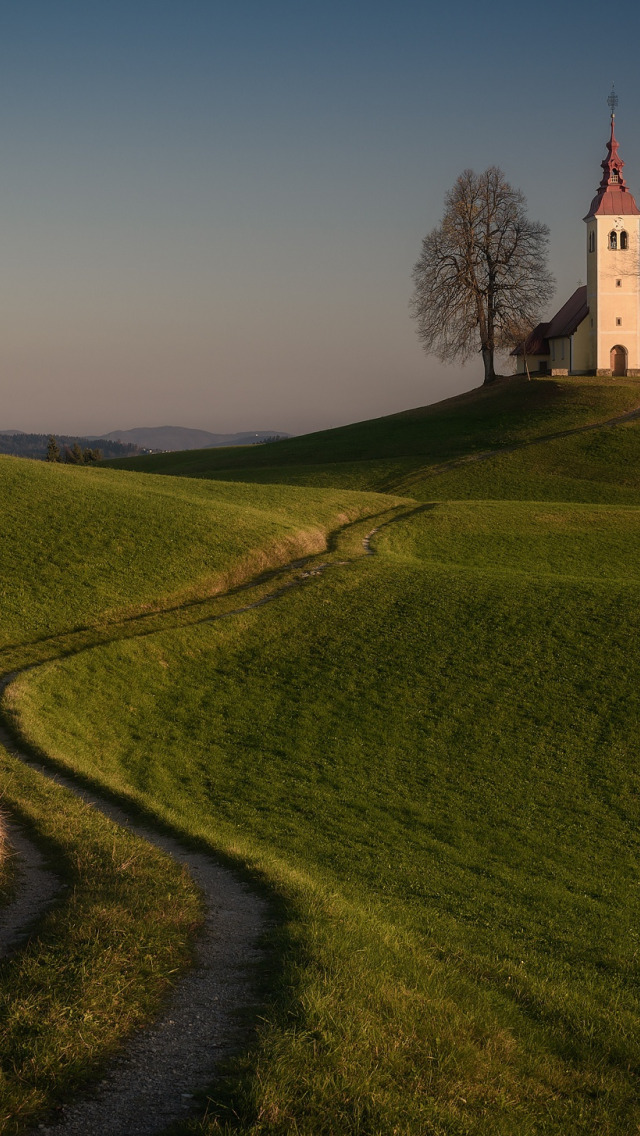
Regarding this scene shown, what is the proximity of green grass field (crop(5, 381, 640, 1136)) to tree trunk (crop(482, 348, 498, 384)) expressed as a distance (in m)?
48.2

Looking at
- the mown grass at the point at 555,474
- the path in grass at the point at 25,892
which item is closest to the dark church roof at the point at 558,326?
the mown grass at the point at 555,474

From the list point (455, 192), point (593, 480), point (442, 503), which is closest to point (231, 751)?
point (442, 503)

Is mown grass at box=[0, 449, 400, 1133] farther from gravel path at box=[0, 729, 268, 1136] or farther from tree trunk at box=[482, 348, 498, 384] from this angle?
tree trunk at box=[482, 348, 498, 384]

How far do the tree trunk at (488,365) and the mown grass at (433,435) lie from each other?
1.22m

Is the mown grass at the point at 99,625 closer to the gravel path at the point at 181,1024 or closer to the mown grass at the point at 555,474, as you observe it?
the gravel path at the point at 181,1024

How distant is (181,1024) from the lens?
9609mm

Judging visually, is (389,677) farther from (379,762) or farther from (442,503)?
(442,503)

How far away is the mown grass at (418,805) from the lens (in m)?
9.34

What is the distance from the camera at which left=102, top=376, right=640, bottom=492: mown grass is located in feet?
241

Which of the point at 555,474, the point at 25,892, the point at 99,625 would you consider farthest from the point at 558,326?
the point at 25,892

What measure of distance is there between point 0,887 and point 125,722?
535 inches

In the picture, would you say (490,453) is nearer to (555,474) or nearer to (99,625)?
(555,474)

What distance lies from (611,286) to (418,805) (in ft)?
275

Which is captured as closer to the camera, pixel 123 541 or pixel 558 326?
pixel 123 541
